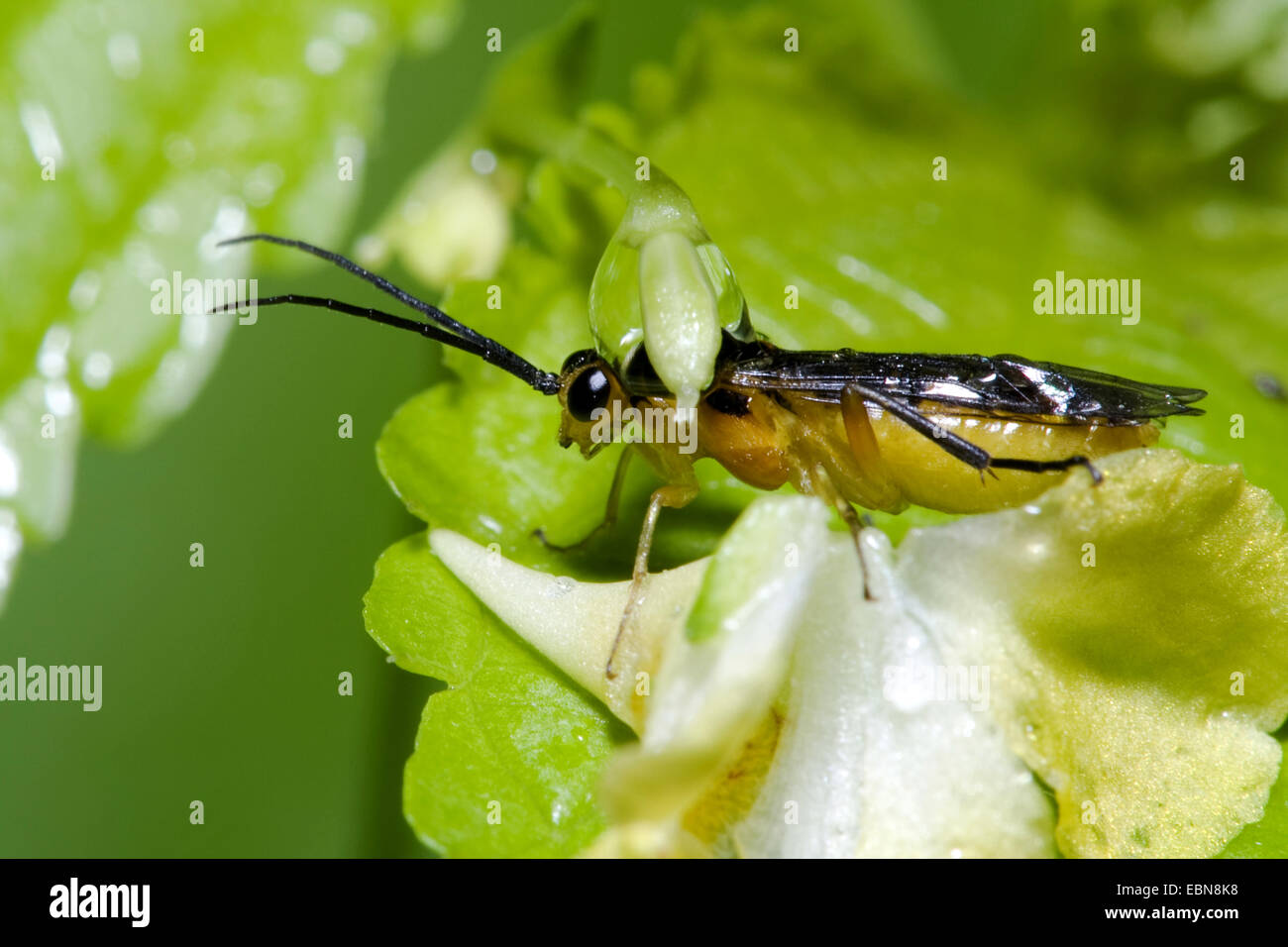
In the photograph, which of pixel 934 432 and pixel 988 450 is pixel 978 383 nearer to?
pixel 988 450

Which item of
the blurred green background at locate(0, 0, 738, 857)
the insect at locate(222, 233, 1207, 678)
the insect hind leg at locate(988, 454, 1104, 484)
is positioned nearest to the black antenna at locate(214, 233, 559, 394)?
the insect at locate(222, 233, 1207, 678)

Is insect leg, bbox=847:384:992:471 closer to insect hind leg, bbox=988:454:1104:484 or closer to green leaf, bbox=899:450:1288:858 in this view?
insect hind leg, bbox=988:454:1104:484

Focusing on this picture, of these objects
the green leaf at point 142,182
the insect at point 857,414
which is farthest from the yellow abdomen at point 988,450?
the green leaf at point 142,182

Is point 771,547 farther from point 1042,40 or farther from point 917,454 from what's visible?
point 1042,40

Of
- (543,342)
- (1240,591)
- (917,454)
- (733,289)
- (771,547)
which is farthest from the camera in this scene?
(543,342)
